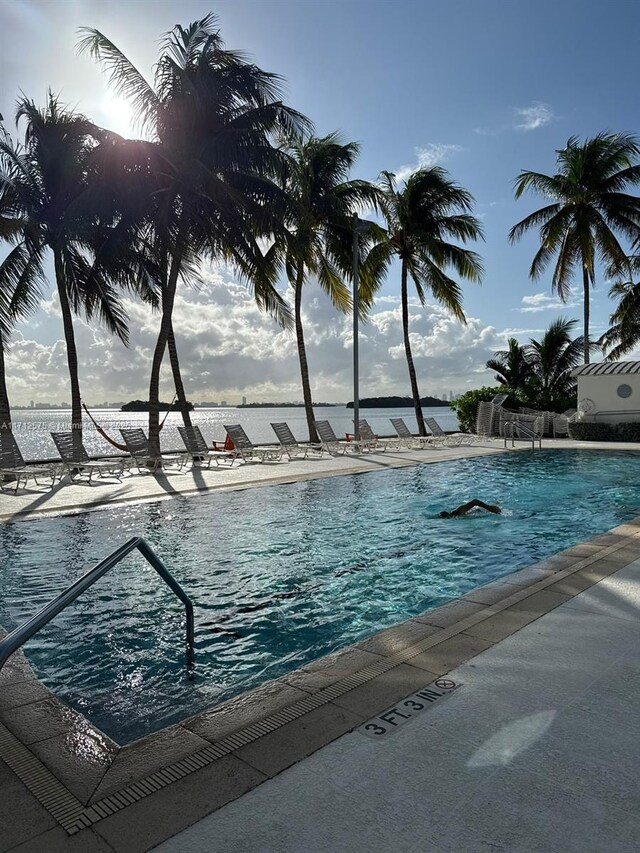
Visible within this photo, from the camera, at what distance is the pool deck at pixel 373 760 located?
2098 mm

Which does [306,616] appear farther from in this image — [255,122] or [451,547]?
[255,122]

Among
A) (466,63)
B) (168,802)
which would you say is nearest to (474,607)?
(168,802)

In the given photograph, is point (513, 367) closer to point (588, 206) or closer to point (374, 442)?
point (588, 206)

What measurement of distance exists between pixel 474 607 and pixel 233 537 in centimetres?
416

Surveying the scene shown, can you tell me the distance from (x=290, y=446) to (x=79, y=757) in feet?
52.2

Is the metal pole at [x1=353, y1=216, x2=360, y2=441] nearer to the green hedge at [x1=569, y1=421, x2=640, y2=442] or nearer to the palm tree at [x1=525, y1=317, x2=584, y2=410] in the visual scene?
the green hedge at [x1=569, y1=421, x2=640, y2=442]

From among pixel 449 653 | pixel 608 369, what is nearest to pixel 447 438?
pixel 608 369

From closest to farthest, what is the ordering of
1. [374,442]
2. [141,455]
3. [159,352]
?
[141,455]
[159,352]
[374,442]

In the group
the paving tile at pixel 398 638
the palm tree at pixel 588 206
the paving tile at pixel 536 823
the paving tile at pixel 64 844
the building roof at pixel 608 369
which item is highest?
the palm tree at pixel 588 206

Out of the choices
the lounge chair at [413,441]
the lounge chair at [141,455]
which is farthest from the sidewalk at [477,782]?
the lounge chair at [413,441]

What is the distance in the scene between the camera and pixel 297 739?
107 inches

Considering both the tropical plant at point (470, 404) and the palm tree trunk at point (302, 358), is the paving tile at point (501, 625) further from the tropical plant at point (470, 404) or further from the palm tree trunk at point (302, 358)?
the tropical plant at point (470, 404)

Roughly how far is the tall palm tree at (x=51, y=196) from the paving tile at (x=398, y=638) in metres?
13.9

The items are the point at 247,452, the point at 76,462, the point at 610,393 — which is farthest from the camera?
the point at 610,393
